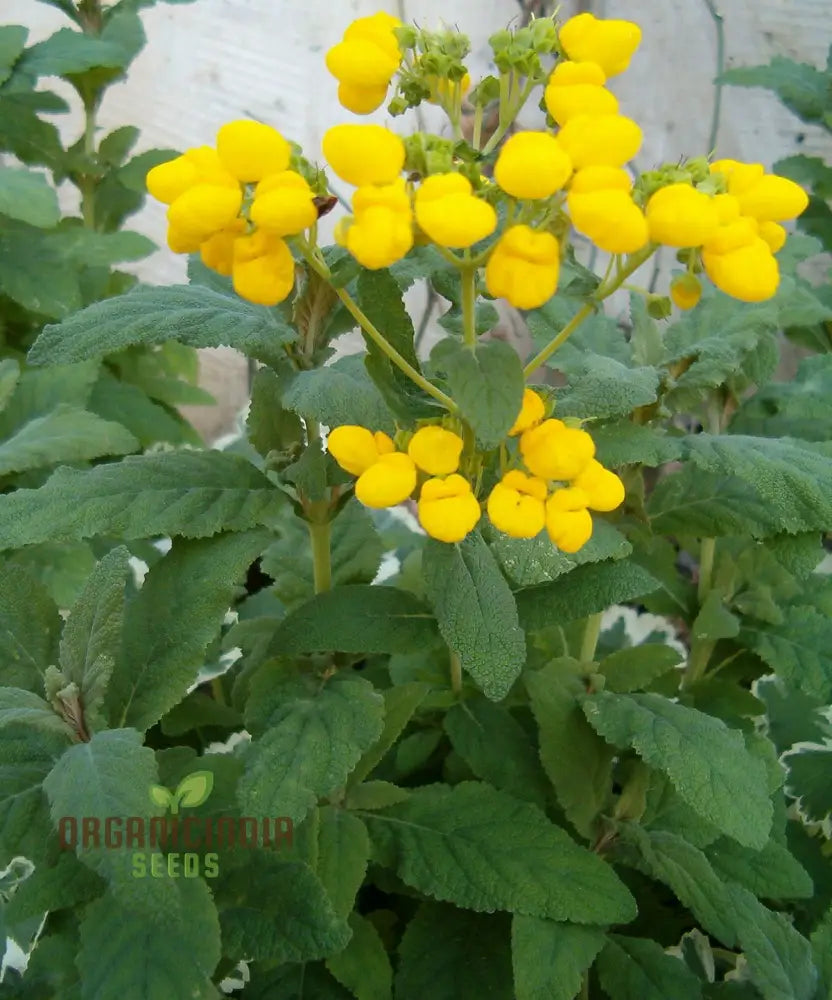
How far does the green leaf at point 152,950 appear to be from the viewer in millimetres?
440

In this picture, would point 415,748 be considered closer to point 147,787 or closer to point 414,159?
point 147,787

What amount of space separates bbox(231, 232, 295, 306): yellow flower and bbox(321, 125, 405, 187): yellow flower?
0.05 meters

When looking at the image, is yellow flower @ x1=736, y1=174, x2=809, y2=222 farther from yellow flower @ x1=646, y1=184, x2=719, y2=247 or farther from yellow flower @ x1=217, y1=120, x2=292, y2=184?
yellow flower @ x1=217, y1=120, x2=292, y2=184

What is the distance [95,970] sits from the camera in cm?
45

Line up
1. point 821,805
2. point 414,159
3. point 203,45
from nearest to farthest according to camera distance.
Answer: point 414,159, point 821,805, point 203,45

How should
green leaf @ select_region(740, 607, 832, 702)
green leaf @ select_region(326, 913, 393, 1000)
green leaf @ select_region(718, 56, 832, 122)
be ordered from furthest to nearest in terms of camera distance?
green leaf @ select_region(718, 56, 832, 122), green leaf @ select_region(740, 607, 832, 702), green leaf @ select_region(326, 913, 393, 1000)

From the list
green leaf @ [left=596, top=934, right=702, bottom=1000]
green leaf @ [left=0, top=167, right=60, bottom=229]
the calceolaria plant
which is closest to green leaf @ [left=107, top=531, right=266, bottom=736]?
the calceolaria plant

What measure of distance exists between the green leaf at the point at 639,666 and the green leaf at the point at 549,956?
158 mm

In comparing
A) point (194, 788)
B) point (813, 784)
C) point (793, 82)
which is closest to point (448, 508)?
point (194, 788)

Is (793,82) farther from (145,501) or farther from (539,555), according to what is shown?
(145,501)

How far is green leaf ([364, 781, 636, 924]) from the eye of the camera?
526 mm

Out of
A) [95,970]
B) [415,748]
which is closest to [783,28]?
[415,748]

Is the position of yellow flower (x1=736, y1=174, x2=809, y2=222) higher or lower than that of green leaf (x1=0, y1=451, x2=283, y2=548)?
higher

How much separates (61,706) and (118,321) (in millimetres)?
197
